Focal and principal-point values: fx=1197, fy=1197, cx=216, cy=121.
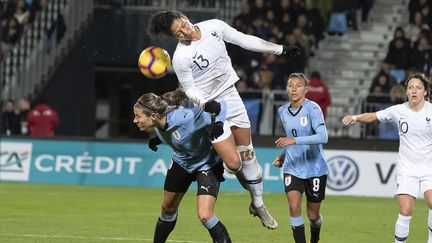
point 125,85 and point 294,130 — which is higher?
point 294,130

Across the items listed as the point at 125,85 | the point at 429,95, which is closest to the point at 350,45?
the point at 125,85

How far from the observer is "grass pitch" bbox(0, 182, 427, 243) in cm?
1491

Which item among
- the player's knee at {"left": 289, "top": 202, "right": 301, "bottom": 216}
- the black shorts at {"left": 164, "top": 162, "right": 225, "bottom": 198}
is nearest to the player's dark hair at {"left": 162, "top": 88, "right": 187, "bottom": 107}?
the black shorts at {"left": 164, "top": 162, "right": 225, "bottom": 198}

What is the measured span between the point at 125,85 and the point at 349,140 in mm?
11940

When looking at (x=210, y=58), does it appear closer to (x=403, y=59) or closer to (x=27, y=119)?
(x=27, y=119)

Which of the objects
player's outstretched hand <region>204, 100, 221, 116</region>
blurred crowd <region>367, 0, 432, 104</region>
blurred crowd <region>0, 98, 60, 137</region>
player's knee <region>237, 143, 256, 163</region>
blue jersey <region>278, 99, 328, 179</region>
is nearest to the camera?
player's outstretched hand <region>204, 100, 221, 116</region>

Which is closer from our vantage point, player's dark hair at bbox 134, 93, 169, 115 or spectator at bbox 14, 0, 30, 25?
player's dark hair at bbox 134, 93, 169, 115

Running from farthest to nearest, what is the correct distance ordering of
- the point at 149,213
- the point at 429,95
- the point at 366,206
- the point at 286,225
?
1. the point at 366,206
2. the point at 149,213
3. the point at 286,225
4. the point at 429,95

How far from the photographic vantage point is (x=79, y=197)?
20750 millimetres

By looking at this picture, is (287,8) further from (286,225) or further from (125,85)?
(286,225)

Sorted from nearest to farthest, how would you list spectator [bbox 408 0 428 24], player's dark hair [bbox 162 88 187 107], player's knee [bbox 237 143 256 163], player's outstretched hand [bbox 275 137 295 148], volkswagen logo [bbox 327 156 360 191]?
1. player's dark hair [bbox 162 88 187 107]
2. player's outstretched hand [bbox 275 137 295 148]
3. player's knee [bbox 237 143 256 163]
4. volkswagen logo [bbox 327 156 360 191]
5. spectator [bbox 408 0 428 24]

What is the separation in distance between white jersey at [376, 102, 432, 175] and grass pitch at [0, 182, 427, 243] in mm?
2308

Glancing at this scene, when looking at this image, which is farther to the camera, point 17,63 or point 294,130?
point 17,63

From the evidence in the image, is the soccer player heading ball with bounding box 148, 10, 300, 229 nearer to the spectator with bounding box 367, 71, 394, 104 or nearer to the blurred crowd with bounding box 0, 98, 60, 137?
the spectator with bounding box 367, 71, 394, 104
